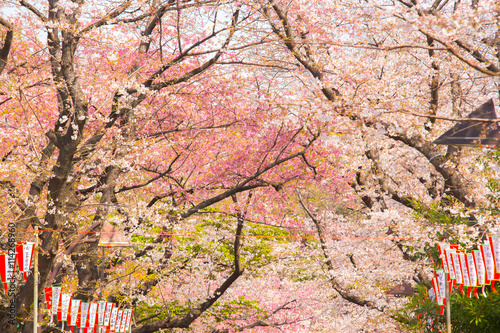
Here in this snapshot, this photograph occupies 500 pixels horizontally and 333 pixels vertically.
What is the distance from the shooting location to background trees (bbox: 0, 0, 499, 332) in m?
6.39

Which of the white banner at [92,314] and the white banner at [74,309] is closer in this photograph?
the white banner at [74,309]

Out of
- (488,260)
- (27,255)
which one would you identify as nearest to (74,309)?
(27,255)

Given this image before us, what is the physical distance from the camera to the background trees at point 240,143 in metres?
6.39

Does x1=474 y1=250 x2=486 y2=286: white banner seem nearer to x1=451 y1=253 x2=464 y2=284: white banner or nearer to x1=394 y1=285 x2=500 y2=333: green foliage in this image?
x1=451 y1=253 x2=464 y2=284: white banner

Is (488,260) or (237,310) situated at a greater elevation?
(237,310)

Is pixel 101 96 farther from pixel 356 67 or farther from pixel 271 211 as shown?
pixel 271 211

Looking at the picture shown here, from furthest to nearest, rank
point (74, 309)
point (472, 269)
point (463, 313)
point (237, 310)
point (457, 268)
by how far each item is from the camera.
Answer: point (237, 310) < point (74, 309) < point (463, 313) < point (457, 268) < point (472, 269)

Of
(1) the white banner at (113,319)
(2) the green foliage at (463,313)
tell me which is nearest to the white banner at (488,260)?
(2) the green foliage at (463,313)

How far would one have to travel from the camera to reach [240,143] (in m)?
10.9

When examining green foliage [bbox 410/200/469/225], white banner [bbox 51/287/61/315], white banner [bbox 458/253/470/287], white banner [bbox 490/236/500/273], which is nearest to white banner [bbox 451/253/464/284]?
white banner [bbox 458/253/470/287]

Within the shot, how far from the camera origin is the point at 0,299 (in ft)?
23.1

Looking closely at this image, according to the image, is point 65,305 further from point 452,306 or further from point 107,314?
point 452,306

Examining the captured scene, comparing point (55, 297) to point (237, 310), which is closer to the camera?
point (55, 297)

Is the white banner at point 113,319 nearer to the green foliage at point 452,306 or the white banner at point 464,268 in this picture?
the green foliage at point 452,306
